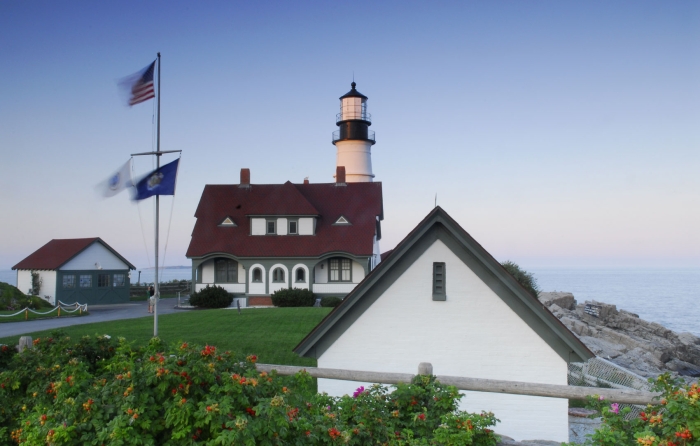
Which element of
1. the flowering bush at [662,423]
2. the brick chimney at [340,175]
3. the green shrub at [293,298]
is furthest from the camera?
the brick chimney at [340,175]

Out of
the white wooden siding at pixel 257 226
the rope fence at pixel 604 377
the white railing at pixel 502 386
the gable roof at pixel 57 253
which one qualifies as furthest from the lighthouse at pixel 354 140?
the white railing at pixel 502 386

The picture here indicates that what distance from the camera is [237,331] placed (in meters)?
23.3

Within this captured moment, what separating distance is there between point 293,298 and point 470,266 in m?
31.1

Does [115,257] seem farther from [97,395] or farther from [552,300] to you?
[97,395]

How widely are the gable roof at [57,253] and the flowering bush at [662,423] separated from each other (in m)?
44.7

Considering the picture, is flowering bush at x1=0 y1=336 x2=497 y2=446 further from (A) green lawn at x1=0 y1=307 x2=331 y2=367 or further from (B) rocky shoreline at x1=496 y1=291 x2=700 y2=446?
(B) rocky shoreline at x1=496 y1=291 x2=700 y2=446

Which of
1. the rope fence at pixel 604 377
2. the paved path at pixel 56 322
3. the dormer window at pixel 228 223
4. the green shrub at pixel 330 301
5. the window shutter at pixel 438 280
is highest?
the dormer window at pixel 228 223

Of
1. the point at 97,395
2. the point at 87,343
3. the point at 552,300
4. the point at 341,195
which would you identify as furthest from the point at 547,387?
the point at 552,300

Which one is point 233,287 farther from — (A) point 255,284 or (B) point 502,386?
(B) point 502,386

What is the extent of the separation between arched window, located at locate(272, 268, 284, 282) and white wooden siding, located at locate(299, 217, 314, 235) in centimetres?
305

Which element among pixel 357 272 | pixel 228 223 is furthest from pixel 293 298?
pixel 228 223

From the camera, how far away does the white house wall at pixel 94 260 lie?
4525 centimetres

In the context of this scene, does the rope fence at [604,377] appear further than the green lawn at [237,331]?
No

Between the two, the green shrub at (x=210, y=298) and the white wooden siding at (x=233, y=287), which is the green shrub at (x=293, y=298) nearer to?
the white wooden siding at (x=233, y=287)
